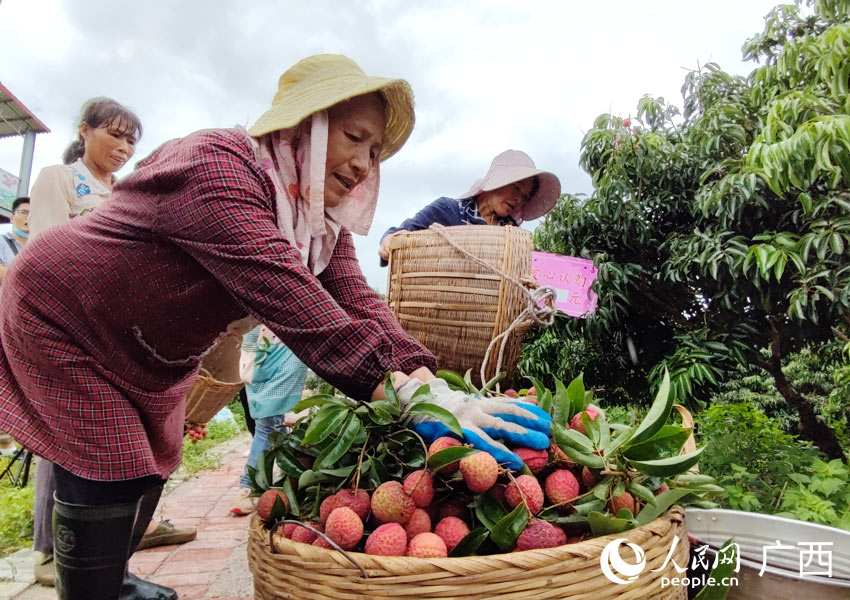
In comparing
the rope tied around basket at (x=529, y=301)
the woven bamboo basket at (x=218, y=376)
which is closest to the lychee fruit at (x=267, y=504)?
the rope tied around basket at (x=529, y=301)

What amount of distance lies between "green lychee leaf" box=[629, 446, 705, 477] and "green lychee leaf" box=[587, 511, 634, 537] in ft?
0.32

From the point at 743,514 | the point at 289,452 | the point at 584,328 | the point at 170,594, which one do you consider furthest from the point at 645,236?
the point at 170,594

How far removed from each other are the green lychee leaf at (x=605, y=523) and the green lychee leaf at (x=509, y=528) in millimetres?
98

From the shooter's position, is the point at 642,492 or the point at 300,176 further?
the point at 300,176

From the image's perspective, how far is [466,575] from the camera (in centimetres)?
72

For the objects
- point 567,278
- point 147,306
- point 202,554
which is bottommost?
point 202,554

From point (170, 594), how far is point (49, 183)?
4.68 ft

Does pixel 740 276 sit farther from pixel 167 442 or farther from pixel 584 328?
pixel 167 442

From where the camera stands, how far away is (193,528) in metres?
2.59

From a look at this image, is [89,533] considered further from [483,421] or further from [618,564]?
[618,564]

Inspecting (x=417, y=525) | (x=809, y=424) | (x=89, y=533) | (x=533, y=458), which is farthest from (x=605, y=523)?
(x=809, y=424)

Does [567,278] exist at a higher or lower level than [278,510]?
higher

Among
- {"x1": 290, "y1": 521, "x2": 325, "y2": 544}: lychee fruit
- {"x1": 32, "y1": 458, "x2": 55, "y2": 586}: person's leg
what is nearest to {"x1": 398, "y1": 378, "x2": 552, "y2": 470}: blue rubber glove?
{"x1": 290, "y1": 521, "x2": 325, "y2": 544}: lychee fruit

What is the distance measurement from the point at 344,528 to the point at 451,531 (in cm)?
16
